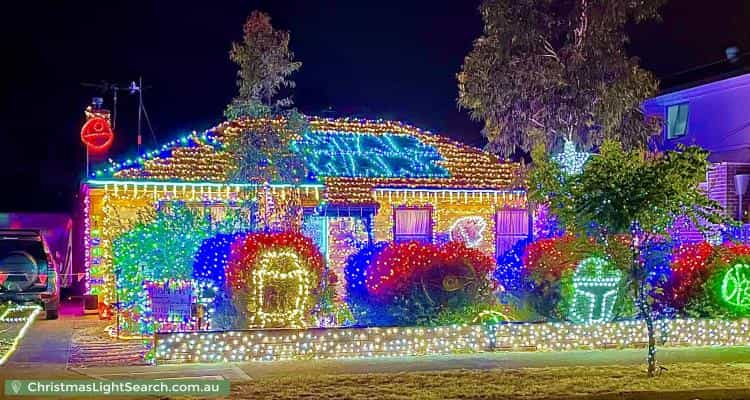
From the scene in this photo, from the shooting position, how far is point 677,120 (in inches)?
1060

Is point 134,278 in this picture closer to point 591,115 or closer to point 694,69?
point 591,115

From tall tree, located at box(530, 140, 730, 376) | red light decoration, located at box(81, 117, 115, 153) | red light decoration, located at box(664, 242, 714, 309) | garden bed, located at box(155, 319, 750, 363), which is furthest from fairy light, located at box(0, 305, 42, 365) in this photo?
red light decoration, located at box(664, 242, 714, 309)

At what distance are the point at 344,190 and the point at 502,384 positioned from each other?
925 centimetres

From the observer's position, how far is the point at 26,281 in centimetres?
1898

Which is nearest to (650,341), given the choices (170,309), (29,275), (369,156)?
(170,309)

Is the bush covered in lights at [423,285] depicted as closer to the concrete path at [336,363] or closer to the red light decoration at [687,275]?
the concrete path at [336,363]

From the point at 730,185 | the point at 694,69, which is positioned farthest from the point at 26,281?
the point at 694,69

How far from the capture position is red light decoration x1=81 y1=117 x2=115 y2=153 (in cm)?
2019

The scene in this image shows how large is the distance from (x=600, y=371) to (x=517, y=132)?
Result: 788 cm

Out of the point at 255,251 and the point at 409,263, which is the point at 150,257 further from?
the point at 409,263

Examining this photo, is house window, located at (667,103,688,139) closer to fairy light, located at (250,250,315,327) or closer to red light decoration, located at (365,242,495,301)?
red light decoration, located at (365,242,495,301)

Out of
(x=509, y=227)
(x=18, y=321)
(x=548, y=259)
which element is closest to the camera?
(x=548, y=259)

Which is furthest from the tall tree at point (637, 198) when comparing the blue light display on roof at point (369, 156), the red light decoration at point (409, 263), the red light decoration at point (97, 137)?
the red light decoration at point (97, 137)

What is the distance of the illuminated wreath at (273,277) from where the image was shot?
13117 millimetres
